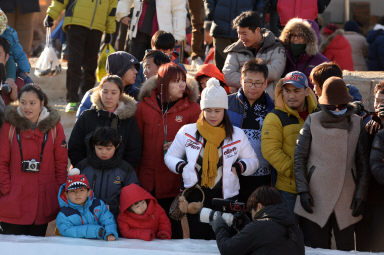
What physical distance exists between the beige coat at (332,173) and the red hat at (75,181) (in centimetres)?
172

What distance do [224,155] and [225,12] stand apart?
10.3ft

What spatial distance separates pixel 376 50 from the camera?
10219 mm

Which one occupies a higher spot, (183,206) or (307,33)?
(307,33)

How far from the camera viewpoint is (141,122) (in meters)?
5.83

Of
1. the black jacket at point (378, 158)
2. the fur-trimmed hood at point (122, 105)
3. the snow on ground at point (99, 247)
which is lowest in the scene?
the snow on ground at point (99, 247)

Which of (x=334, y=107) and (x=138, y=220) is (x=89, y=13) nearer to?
(x=138, y=220)

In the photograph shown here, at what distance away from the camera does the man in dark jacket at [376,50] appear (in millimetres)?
10117

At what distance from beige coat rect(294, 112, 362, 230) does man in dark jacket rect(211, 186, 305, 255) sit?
0.86 m

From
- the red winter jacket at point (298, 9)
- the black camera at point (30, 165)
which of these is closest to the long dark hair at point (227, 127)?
the black camera at point (30, 165)

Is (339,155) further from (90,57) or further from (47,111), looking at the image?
(90,57)

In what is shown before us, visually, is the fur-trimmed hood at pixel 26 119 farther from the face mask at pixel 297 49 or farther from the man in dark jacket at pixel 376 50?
the man in dark jacket at pixel 376 50

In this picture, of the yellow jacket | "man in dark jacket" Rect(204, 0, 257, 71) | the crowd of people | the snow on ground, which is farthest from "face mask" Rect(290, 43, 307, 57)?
the snow on ground

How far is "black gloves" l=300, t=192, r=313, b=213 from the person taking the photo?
5.12 metres

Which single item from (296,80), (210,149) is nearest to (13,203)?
(210,149)
